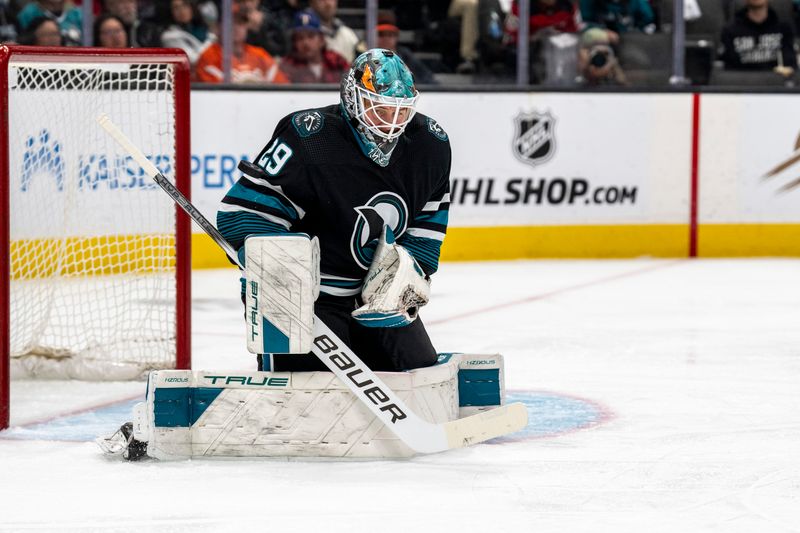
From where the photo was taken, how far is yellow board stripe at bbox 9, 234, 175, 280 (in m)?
4.25

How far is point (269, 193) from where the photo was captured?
9.82ft

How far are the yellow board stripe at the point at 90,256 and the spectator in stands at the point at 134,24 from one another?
175cm

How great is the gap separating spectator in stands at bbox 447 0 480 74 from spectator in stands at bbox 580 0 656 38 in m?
0.61


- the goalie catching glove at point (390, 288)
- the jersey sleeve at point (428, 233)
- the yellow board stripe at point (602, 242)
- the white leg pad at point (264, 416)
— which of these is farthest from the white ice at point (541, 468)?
the yellow board stripe at point (602, 242)

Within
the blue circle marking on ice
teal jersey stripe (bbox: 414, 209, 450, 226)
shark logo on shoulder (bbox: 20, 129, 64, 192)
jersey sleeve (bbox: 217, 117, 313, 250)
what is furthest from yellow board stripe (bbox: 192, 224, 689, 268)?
jersey sleeve (bbox: 217, 117, 313, 250)

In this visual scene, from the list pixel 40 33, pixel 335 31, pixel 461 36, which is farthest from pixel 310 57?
pixel 40 33

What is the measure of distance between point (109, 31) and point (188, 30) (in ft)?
1.29

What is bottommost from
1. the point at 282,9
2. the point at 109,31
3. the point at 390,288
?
the point at 390,288

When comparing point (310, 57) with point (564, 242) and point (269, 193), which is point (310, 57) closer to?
point (564, 242)

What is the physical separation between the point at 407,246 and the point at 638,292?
118 inches

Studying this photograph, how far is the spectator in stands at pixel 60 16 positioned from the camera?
20.3ft

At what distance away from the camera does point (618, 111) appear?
7.20 m

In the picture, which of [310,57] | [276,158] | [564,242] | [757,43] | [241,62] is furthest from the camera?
[757,43]

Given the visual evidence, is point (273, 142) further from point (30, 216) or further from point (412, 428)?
point (30, 216)
